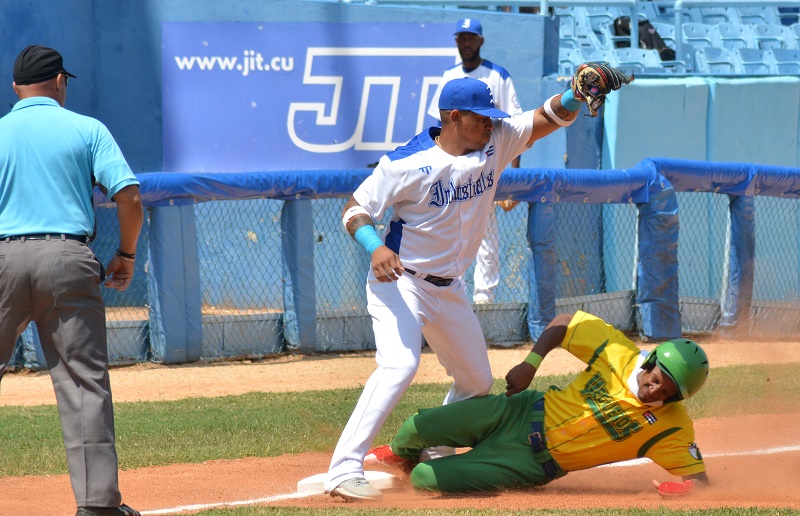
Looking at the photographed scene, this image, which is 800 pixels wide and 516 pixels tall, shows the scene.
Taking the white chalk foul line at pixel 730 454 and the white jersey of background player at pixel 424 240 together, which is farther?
the white chalk foul line at pixel 730 454

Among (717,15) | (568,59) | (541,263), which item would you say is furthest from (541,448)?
(717,15)

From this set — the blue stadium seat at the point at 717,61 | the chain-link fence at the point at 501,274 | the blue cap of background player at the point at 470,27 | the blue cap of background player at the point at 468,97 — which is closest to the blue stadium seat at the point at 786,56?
the blue stadium seat at the point at 717,61

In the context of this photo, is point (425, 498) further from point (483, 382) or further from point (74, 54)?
point (74, 54)

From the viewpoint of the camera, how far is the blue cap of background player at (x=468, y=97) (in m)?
4.89

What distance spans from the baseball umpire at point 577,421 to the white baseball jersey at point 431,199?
1.98 feet

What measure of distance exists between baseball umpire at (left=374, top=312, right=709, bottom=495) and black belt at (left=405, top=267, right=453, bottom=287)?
0.50 m

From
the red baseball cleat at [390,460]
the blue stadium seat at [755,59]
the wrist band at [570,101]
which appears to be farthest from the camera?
the blue stadium seat at [755,59]

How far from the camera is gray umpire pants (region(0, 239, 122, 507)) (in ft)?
13.5

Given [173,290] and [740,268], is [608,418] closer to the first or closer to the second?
[173,290]

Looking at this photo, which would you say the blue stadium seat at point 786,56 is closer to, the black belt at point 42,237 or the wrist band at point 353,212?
the wrist band at point 353,212

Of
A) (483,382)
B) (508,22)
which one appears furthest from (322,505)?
(508,22)

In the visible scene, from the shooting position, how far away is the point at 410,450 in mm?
5348

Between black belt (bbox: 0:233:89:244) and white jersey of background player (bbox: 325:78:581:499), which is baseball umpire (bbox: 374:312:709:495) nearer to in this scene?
white jersey of background player (bbox: 325:78:581:499)

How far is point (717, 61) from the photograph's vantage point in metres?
14.1
